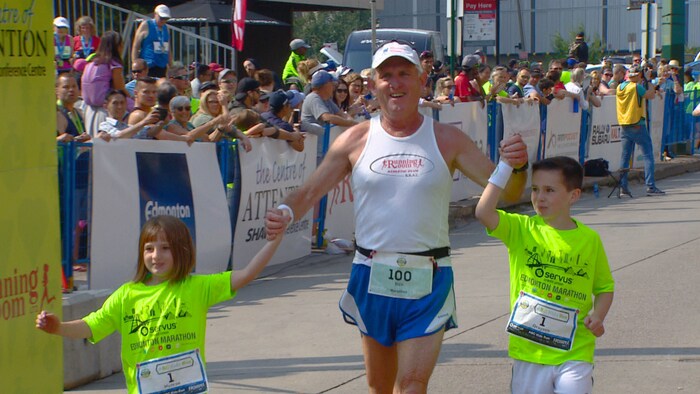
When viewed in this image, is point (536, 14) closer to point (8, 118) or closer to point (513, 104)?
point (513, 104)

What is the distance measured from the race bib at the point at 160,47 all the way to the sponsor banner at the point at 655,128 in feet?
33.6

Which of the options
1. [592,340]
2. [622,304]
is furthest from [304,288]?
[592,340]

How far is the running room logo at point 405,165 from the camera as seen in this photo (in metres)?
4.78

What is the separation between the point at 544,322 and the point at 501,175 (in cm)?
66

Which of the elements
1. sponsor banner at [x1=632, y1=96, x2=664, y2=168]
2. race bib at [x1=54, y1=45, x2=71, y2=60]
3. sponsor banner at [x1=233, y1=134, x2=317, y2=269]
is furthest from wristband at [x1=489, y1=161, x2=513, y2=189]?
sponsor banner at [x1=632, y1=96, x2=664, y2=168]

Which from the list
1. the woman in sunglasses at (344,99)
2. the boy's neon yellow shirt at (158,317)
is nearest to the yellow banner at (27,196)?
the boy's neon yellow shirt at (158,317)

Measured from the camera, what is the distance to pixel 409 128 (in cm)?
488

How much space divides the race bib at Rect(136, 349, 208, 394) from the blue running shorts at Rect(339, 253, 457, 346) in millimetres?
750

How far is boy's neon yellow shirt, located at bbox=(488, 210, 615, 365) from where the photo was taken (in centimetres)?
486

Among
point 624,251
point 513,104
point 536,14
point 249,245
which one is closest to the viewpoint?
point 249,245

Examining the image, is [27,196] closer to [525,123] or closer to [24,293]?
[24,293]

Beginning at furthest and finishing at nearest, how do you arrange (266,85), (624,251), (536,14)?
1. (536,14)
2. (266,85)
3. (624,251)

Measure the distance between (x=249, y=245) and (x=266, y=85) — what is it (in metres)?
2.69

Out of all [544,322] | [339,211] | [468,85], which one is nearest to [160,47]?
[339,211]
